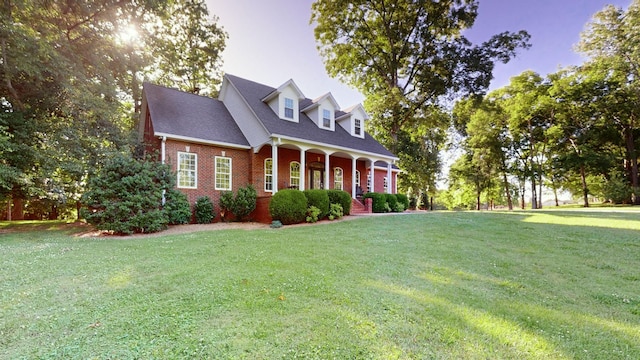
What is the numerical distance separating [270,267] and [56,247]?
607 centimetres

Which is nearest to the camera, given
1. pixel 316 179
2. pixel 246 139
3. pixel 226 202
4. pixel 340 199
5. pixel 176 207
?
pixel 176 207

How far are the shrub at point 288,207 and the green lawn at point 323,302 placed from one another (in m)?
5.23

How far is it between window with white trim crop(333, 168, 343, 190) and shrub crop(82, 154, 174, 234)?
10.5 m

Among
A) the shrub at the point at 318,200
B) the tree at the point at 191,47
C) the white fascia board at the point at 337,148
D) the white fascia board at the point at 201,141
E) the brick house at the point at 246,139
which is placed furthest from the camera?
the tree at the point at 191,47

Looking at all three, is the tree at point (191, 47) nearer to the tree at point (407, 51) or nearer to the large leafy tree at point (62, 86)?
the large leafy tree at point (62, 86)

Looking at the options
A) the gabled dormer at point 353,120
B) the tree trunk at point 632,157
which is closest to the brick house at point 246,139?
the gabled dormer at point 353,120

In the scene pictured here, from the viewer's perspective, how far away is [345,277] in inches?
176

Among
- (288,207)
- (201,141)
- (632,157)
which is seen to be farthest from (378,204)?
(632,157)

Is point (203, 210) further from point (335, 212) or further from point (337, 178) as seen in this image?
point (337, 178)

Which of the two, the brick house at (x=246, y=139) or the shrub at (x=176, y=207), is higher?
the brick house at (x=246, y=139)

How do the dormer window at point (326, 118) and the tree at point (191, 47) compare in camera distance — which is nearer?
the dormer window at point (326, 118)

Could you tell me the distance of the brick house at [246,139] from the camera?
13117 mm

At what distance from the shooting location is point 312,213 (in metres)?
12.5

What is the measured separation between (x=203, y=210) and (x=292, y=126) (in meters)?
6.28
